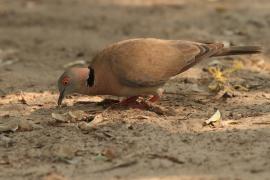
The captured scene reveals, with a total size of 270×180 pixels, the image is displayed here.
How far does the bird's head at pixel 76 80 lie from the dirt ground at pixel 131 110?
0.20 m

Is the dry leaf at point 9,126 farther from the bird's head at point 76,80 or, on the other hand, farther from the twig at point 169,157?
the twig at point 169,157

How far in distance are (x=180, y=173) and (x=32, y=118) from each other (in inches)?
74.8

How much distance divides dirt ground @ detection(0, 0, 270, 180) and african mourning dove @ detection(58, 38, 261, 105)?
205 mm

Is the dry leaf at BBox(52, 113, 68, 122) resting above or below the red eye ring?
below

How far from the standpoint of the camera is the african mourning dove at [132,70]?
5.84 m

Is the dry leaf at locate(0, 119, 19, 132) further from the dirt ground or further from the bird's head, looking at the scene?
the bird's head

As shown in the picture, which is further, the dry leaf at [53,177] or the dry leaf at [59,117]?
the dry leaf at [59,117]

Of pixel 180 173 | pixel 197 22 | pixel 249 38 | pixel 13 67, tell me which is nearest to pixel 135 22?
pixel 197 22

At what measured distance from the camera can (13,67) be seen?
787 cm

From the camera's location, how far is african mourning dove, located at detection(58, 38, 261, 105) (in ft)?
19.2

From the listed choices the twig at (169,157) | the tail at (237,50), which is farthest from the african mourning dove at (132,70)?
the twig at (169,157)

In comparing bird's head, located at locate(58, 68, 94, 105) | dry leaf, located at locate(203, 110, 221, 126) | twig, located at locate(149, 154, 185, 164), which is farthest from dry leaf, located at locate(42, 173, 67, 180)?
bird's head, located at locate(58, 68, 94, 105)

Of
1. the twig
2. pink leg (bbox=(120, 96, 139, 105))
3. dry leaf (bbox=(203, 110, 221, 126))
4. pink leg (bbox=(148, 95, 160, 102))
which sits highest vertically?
pink leg (bbox=(148, 95, 160, 102))

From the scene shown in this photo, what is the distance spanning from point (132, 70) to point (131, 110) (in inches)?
14.3
